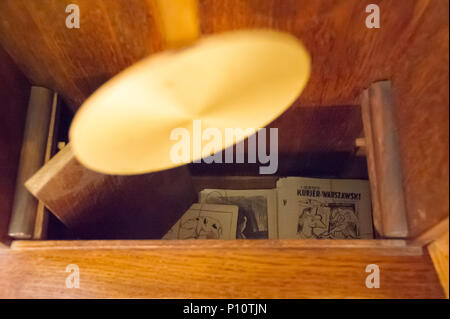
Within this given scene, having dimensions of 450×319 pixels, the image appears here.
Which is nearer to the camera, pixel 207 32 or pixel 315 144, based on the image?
pixel 207 32

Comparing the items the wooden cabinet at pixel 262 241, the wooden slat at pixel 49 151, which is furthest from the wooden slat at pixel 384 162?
the wooden slat at pixel 49 151

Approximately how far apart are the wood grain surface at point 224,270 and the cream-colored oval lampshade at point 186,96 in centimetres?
35

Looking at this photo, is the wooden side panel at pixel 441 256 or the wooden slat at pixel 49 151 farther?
the wooden slat at pixel 49 151

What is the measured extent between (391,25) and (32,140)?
90 cm

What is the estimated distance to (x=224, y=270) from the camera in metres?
0.81

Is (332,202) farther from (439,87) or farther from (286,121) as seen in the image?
(439,87)

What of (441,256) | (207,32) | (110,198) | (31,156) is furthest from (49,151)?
(441,256)

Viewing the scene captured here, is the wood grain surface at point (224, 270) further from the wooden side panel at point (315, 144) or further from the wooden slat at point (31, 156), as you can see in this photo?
the wooden side panel at point (315, 144)

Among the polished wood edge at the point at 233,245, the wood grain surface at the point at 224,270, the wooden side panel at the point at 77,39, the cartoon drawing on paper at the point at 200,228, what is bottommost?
the wood grain surface at the point at 224,270

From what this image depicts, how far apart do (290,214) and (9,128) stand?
873 mm

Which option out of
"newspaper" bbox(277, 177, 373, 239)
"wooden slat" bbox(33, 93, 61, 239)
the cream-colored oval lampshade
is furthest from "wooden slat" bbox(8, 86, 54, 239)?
"newspaper" bbox(277, 177, 373, 239)

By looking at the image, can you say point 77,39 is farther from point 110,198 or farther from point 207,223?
point 207,223

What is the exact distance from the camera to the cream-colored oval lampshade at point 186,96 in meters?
0.35

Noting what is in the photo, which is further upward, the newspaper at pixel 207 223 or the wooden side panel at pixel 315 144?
the wooden side panel at pixel 315 144
